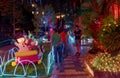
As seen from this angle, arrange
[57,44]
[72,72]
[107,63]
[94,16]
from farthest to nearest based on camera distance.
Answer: [57,44] < [94,16] < [72,72] < [107,63]

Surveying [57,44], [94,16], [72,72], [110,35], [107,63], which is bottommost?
[72,72]

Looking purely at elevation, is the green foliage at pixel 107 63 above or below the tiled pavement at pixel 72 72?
above

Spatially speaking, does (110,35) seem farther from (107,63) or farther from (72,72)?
(72,72)

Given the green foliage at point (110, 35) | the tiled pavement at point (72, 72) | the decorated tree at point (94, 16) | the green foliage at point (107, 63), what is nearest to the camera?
the green foliage at point (107, 63)

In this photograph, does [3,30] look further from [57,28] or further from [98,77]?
[98,77]

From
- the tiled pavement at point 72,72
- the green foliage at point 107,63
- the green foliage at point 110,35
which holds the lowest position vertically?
the tiled pavement at point 72,72

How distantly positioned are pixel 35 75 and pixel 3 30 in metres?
24.3

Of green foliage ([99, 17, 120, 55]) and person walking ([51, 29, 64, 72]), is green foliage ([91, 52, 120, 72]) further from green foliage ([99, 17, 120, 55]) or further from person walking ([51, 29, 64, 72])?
person walking ([51, 29, 64, 72])

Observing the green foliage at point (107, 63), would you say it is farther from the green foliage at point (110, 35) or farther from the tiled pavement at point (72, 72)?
the tiled pavement at point (72, 72)

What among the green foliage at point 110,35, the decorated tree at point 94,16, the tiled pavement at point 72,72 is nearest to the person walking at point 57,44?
the tiled pavement at point 72,72

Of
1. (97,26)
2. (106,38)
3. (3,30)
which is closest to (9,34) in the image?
(3,30)

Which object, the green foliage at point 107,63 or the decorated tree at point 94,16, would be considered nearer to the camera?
the green foliage at point 107,63

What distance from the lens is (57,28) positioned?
14586mm

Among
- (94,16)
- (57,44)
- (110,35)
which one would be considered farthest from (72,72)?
(110,35)
